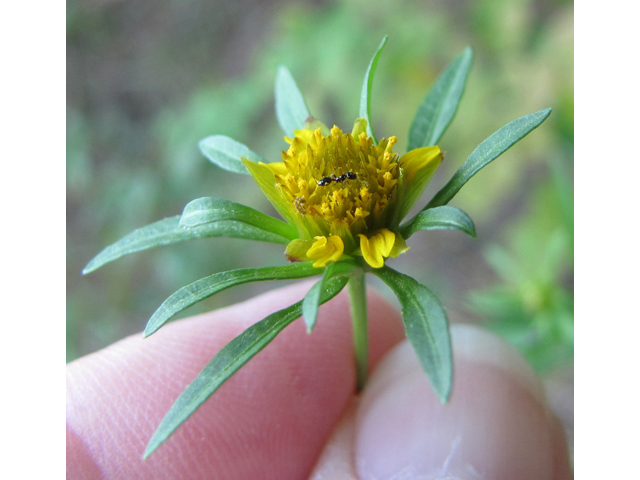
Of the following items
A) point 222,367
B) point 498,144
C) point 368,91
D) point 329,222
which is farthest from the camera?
point 368,91

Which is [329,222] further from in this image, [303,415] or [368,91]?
[303,415]

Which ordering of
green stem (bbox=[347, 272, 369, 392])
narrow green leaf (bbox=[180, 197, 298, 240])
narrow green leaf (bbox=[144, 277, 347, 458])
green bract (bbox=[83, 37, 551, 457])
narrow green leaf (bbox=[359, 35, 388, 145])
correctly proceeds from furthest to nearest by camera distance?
green stem (bbox=[347, 272, 369, 392]) < narrow green leaf (bbox=[359, 35, 388, 145]) < narrow green leaf (bbox=[180, 197, 298, 240]) < green bract (bbox=[83, 37, 551, 457]) < narrow green leaf (bbox=[144, 277, 347, 458])

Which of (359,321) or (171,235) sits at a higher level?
(171,235)

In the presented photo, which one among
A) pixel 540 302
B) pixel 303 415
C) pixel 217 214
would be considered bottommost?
pixel 540 302

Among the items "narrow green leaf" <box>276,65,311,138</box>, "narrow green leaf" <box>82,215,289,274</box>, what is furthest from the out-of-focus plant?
"narrow green leaf" <box>82,215,289,274</box>

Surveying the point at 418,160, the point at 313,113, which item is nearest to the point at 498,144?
the point at 418,160

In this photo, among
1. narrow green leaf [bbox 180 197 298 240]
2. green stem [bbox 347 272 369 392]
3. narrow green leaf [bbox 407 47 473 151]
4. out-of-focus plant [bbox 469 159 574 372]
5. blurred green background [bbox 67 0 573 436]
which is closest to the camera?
narrow green leaf [bbox 180 197 298 240]

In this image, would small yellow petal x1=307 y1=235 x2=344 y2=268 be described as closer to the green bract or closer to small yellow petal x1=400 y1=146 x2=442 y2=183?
the green bract
